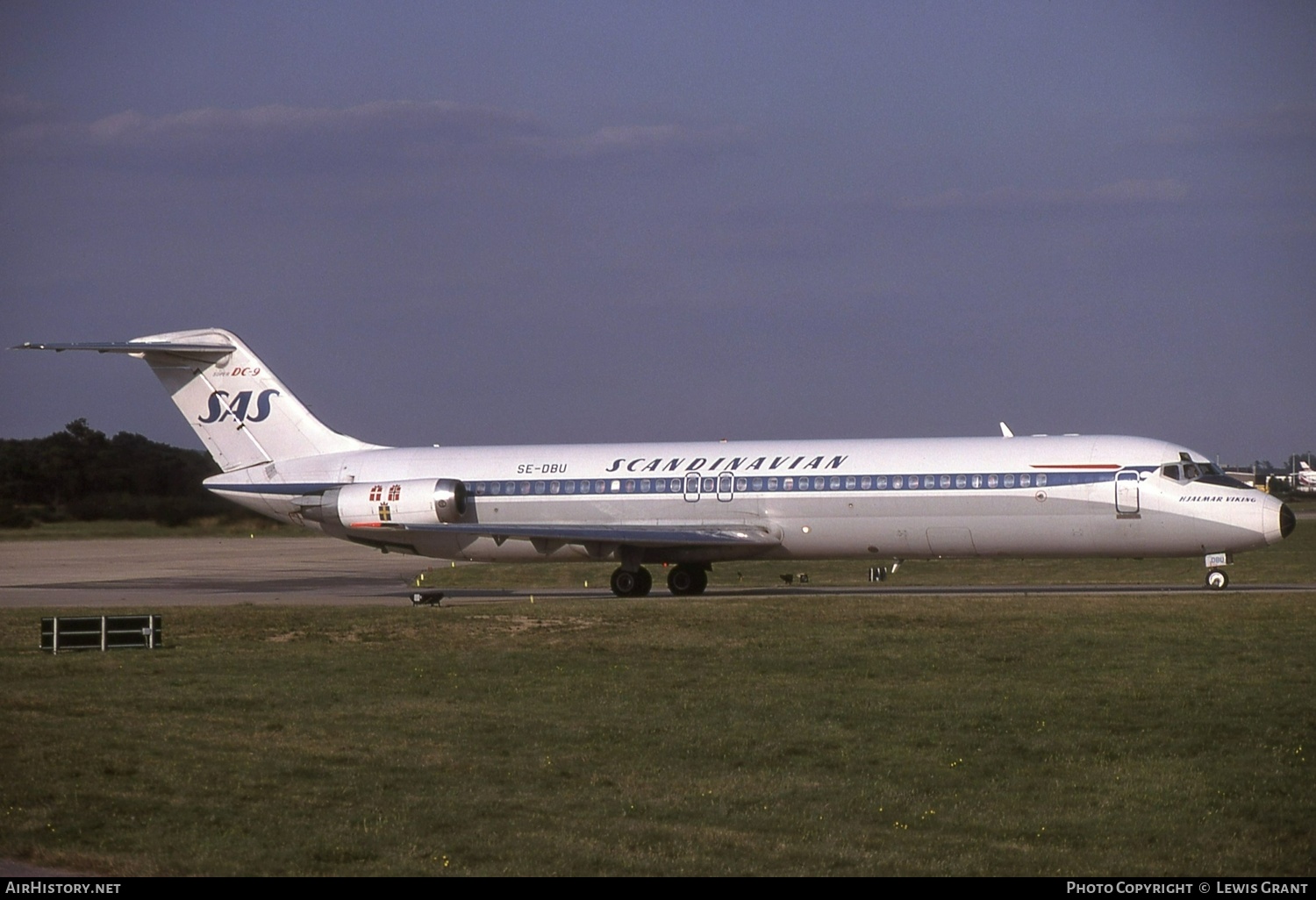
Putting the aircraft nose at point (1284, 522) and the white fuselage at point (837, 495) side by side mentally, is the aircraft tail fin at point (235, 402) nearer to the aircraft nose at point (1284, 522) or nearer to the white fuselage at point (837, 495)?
the white fuselage at point (837, 495)

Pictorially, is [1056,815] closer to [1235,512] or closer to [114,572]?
[1235,512]

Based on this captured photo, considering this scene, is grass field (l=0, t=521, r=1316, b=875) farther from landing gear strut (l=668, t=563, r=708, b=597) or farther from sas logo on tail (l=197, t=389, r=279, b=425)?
sas logo on tail (l=197, t=389, r=279, b=425)

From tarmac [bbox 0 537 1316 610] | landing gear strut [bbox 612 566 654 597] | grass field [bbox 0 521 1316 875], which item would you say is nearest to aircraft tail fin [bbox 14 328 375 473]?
tarmac [bbox 0 537 1316 610]

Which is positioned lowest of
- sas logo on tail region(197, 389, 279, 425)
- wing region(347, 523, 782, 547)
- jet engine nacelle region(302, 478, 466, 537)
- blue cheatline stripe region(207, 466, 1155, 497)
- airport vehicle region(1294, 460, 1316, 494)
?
wing region(347, 523, 782, 547)

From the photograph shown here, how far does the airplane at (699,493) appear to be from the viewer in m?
30.8

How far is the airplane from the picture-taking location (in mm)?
30781

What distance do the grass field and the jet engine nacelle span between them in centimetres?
1059

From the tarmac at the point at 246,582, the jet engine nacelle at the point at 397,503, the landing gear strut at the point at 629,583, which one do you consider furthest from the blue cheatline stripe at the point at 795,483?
the tarmac at the point at 246,582

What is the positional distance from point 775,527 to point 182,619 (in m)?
12.7

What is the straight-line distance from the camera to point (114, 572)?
4516 cm

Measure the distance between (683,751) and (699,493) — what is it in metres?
19.8

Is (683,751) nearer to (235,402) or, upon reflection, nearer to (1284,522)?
(1284,522)
